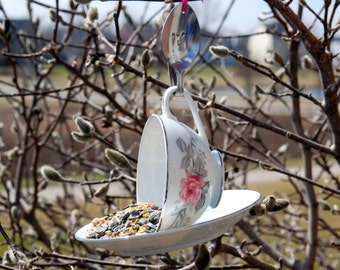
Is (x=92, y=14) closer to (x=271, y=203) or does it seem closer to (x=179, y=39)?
(x=179, y=39)

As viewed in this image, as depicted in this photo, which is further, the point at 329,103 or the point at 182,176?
the point at 329,103

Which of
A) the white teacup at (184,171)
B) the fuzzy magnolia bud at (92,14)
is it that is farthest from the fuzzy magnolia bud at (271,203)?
the fuzzy magnolia bud at (92,14)

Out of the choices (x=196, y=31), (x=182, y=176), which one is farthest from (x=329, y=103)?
(x=182, y=176)

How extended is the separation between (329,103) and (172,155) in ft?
1.72

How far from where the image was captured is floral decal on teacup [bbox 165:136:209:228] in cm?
107

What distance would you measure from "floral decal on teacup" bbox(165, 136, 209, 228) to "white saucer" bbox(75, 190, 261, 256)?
0.03 metres

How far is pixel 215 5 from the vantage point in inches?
150

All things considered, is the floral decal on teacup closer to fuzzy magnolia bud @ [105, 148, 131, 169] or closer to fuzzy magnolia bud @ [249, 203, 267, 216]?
fuzzy magnolia bud @ [249, 203, 267, 216]

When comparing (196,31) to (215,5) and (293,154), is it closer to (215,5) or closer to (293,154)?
(215,5)

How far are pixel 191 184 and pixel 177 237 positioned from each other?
0.09 m

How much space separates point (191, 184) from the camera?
109cm

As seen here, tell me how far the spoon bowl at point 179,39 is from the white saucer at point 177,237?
23cm

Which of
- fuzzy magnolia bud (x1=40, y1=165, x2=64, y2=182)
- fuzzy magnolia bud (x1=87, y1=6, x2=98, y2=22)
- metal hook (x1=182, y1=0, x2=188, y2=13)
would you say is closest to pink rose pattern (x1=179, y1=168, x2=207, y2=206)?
metal hook (x1=182, y1=0, x2=188, y2=13)

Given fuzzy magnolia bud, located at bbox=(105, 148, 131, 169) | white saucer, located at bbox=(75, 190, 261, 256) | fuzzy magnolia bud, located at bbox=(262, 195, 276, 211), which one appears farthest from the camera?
fuzzy magnolia bud, located at bbox=(105, 148, 131, 169)
